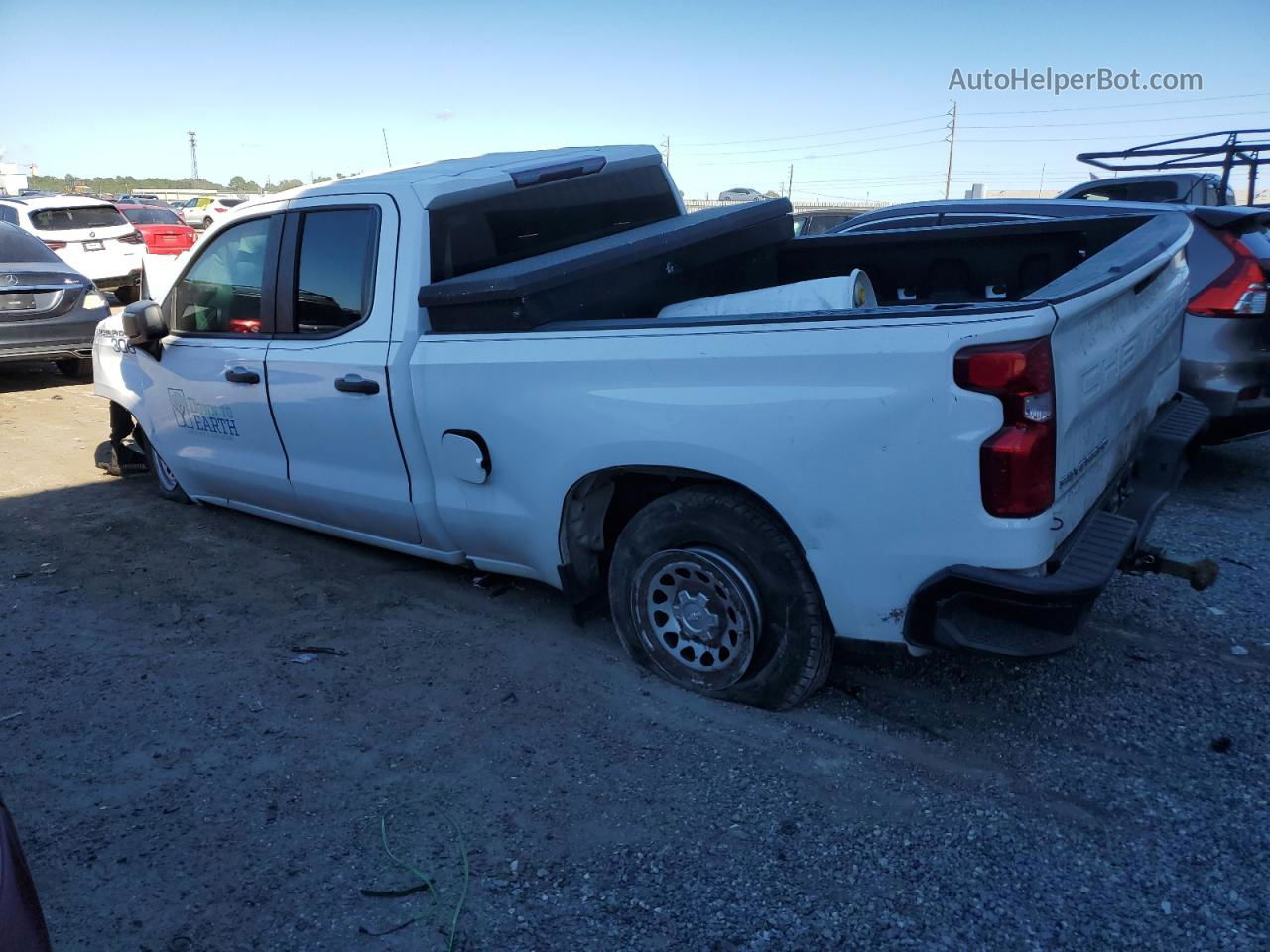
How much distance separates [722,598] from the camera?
128 inches

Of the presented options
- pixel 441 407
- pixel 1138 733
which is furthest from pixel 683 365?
pixel 1138 733

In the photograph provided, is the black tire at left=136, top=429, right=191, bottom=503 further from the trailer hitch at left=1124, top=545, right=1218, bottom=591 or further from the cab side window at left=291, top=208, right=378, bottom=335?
the trailer hitch at left=1124, top=545, right=1218, bottom=591

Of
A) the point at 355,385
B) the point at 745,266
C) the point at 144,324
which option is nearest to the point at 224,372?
the point at 144,324

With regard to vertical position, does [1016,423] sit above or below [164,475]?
above

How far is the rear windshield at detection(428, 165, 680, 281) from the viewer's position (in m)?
3.92

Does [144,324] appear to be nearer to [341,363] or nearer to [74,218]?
[341,363]

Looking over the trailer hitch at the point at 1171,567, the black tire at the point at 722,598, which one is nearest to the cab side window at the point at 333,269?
the black tire at the point at 722,598

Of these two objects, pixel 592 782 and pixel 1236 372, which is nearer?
pixel 592 782

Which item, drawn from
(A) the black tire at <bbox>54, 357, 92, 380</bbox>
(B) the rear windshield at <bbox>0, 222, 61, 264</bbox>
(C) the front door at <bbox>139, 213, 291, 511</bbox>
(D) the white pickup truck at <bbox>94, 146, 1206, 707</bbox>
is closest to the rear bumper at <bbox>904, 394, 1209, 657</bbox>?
(D) the white pickup truck at <bbox>94, 146, 1206, 707</bbox>

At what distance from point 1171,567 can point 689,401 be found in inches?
66.0

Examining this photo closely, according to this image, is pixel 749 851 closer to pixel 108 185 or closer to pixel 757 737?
pixel 757 737

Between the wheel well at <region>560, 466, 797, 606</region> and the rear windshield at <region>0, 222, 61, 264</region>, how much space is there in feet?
27.7

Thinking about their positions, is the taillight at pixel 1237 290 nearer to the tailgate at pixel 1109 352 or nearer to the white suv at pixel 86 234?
the tailgate at pixel 1109 352

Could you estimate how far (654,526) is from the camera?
337cm
